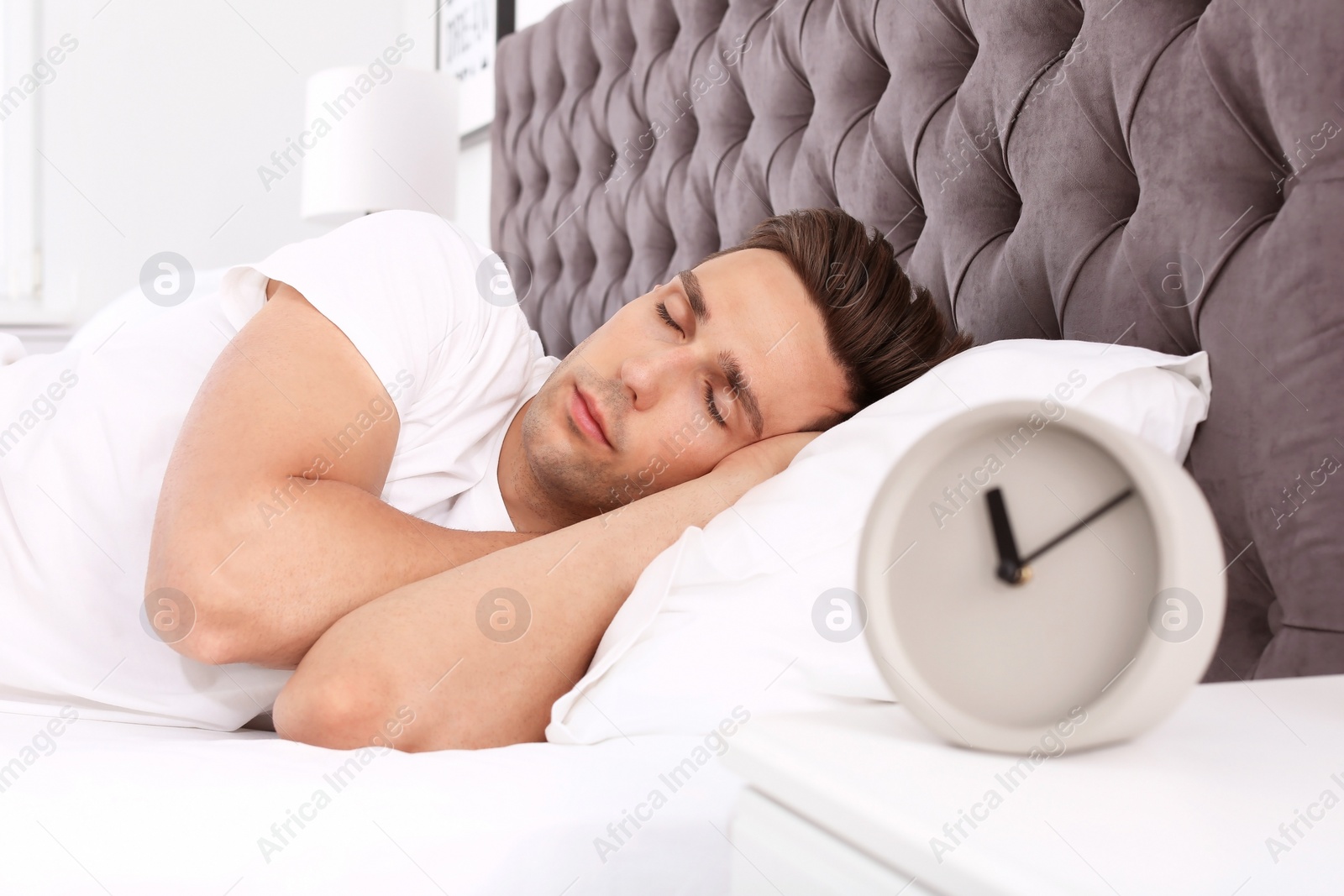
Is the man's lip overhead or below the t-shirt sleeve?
below

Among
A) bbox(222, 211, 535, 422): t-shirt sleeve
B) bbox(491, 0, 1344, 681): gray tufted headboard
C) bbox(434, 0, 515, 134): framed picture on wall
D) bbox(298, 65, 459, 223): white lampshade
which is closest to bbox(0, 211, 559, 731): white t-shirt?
bbox(222, 211, 535, 422): t-shirt sleeve

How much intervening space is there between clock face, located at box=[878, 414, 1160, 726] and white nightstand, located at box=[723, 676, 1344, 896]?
4 centimetres

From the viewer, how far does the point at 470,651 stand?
85 centimetres

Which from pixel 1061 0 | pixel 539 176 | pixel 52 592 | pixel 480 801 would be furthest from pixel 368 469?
pixel 539 176

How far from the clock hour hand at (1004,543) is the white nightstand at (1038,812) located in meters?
0.09

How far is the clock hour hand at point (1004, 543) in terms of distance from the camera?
482mm

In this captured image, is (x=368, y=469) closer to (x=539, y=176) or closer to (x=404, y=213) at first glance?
(x=404, y=213)

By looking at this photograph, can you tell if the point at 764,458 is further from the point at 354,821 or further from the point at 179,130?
the point at 179,130

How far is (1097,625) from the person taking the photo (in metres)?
0.47

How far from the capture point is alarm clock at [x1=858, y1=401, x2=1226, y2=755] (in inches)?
17.6

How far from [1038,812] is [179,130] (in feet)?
12.5

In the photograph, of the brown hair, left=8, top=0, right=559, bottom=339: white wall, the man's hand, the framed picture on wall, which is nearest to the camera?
the man's hand

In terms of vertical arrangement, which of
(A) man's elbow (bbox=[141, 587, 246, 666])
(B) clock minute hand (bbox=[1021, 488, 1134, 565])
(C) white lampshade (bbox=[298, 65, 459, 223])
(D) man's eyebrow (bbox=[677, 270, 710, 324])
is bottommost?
(B) clock minute hand (bbox=[1021, 488, 1134, 565])

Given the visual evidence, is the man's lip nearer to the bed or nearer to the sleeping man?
the sleeping man
